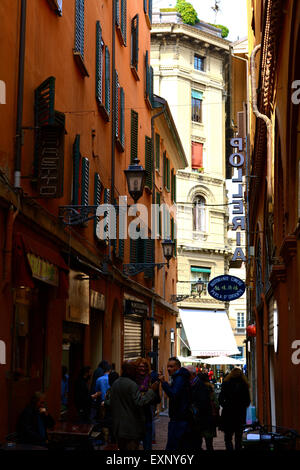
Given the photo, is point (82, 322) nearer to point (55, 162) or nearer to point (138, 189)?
point (138, 189)

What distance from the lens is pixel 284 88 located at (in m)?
10.6

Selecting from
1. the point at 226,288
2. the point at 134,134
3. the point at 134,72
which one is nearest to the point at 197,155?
the point at 134,72

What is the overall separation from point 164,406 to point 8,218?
23925mm

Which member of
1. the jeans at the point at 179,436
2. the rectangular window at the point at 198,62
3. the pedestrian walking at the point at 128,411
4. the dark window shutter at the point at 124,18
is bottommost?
the jeans at the point at 179,436

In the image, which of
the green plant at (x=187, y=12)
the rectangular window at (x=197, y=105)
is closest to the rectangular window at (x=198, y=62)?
the rectangular window at (x=197, y=105)

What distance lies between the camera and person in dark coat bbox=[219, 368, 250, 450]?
40.2 ft

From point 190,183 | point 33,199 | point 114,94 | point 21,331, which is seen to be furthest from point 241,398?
point 190,183

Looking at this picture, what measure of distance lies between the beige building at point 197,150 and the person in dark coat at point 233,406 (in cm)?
3199

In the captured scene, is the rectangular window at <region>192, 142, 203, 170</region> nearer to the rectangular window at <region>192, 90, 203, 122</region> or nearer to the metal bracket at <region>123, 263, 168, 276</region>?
the rectangular window at <region>192, 90, 203, 122</region>

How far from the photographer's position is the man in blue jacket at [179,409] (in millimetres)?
9461

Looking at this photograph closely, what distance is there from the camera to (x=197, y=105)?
48125 millimetres

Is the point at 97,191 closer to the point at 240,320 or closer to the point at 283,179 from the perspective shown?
the point at 283,179

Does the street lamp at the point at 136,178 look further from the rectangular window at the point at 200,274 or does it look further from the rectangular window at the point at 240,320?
the rectangular window at the point at 240,320

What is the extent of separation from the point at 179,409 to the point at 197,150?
39.0 metres
